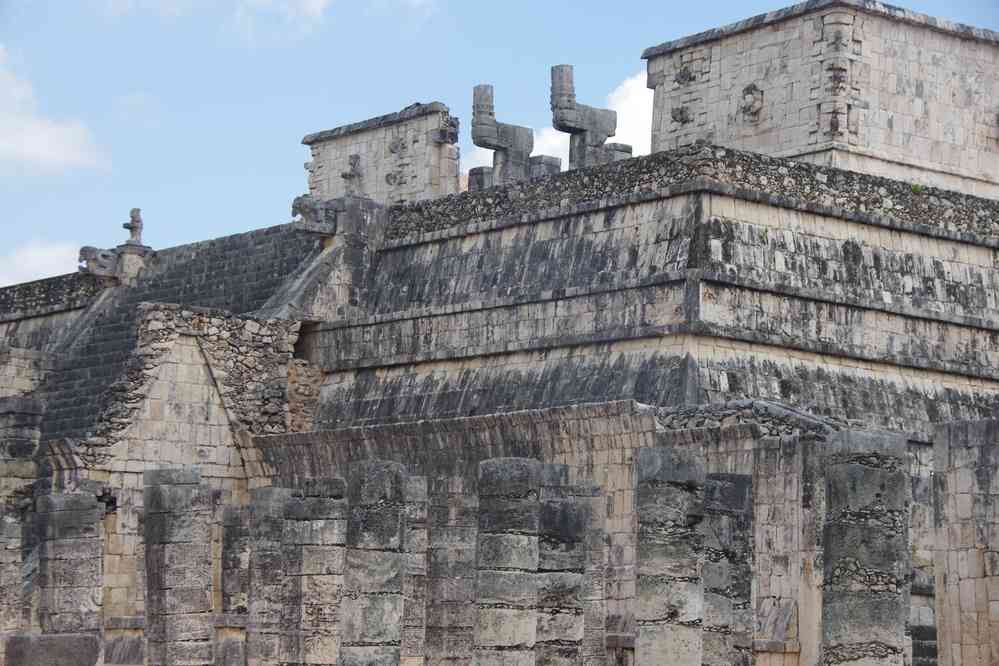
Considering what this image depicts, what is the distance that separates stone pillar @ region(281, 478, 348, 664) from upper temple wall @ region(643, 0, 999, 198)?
14.2 metres

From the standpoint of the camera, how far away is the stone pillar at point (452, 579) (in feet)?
85.9

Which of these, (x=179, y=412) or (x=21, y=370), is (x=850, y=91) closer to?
(x=179, y=412)

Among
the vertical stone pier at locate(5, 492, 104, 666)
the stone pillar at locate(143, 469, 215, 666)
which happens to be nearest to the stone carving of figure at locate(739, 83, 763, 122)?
the vertical stone pier at locate(5, 492, 104, 666)

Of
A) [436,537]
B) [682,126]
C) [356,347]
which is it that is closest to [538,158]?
[682,126]

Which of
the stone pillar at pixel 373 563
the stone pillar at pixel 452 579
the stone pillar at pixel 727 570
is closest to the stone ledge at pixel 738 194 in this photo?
the stone pillar at pixel 452 579

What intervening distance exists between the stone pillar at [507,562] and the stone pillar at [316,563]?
2.83 metres

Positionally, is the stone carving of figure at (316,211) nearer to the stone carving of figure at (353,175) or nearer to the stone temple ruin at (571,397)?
the stone temple ruin at (571,397)

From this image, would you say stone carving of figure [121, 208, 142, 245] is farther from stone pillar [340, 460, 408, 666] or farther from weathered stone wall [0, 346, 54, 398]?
stone pillar [340, 460, 408, 666]

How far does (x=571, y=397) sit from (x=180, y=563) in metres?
8.10

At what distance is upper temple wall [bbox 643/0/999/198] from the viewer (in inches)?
1475

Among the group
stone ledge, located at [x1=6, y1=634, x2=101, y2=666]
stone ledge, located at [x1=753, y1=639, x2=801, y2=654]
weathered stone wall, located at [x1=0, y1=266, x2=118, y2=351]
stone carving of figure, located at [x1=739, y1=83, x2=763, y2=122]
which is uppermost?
stone carving of figure, located at [x1=739, y1=83, x2=763, y2=122]

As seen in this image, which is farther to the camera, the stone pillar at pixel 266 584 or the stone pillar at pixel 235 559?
the stone pillar at pixel 235 559

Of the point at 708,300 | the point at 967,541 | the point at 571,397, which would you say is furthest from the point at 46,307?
the point at 967,541

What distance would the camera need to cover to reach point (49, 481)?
35188 mm
